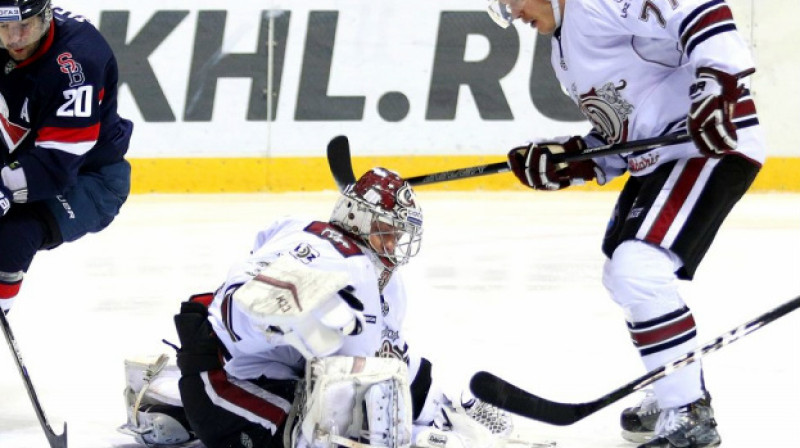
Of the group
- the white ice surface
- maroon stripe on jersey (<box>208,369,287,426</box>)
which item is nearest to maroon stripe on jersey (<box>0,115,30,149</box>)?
the white ice surface

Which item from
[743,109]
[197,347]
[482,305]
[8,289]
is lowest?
[482,305]

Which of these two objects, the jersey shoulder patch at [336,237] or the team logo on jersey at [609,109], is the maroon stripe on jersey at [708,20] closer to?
the team logo on jersey at [609,109]

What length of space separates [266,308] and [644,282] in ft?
2.56

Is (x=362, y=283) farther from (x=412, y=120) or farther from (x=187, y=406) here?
(x=412, y=120)

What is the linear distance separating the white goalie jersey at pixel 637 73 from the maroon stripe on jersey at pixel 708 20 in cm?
4

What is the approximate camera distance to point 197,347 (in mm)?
2785

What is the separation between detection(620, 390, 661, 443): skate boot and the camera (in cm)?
298

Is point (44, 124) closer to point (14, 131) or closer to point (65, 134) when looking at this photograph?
point (65, 134)

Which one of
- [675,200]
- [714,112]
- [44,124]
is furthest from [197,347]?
[714,112]

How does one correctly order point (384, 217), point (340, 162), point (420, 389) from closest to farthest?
point (384, 217) < point (420, 389) < point (340, 162)

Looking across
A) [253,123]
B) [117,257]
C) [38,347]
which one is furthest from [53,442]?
[253,123]

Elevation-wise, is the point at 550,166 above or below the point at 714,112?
below

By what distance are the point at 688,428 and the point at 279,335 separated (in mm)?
847

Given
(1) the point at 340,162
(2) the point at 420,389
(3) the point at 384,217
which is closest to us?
(3) the point at 384,217
